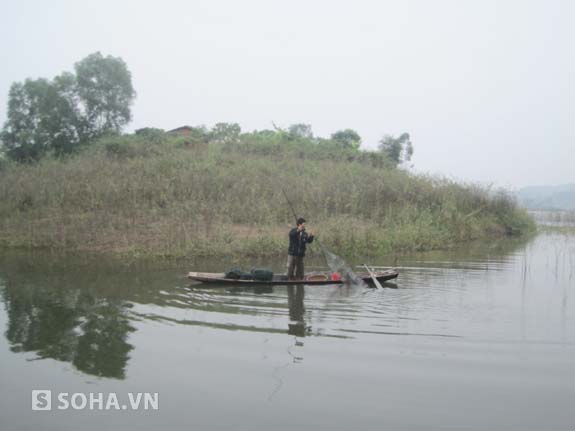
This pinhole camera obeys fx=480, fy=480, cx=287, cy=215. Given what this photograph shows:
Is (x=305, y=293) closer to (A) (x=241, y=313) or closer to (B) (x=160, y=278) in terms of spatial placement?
(A) (x=241, y=313)

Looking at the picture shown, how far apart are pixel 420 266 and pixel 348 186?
805 centimetres

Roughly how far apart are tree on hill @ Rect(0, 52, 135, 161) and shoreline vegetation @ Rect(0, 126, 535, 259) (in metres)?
9.57

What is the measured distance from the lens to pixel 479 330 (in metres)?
7.41

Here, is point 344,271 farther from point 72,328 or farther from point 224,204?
point 224,204

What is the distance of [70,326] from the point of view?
745 centimetres

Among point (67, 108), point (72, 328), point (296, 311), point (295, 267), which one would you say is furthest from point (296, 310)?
point (67, 108)

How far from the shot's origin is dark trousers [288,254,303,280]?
10.7 metres

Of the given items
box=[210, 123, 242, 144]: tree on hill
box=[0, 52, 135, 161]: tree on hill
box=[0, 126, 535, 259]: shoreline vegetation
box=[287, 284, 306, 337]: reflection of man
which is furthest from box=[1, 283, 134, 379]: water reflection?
box=[0, 52, 135, 161]: tree on hill

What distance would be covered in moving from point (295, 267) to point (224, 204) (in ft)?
27.9

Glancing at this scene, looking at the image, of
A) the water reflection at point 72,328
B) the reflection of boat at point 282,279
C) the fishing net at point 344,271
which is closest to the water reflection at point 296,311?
the reflection of boat at point 282,279

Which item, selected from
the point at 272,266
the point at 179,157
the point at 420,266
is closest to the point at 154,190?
the point at 179,157

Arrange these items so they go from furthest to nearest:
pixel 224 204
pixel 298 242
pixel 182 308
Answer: pixel 224 204, pixel 298 242, pixel 182 308

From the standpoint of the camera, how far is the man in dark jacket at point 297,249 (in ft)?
34.7

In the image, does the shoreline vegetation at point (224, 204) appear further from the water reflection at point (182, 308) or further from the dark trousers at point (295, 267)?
the dark trousers at point (295, 267)
